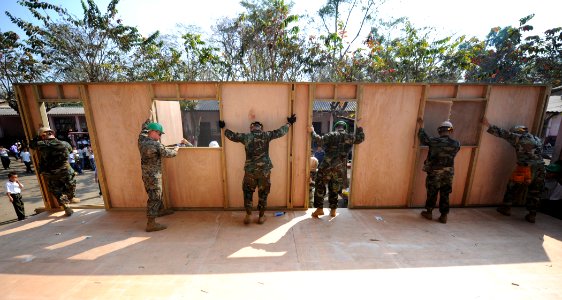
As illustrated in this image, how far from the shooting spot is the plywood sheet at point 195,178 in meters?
4.79

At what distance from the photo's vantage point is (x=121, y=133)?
470cm

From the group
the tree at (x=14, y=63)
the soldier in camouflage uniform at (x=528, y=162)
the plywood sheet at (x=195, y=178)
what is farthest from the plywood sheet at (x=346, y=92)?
the tree at (x=14, y=63)

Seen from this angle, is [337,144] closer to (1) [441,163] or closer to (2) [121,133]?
(1) [441,163]

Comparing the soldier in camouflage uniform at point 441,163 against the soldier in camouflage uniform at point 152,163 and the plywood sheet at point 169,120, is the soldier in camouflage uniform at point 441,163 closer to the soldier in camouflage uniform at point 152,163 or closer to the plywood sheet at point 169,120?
the soldier in camouflage uniform at point 152,163

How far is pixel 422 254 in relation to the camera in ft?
11.6

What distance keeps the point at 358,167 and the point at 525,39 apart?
2010cm

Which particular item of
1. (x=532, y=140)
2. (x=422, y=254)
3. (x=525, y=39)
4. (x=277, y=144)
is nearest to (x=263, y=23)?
(x=277, y=144)

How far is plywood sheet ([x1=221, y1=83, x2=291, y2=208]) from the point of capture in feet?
14.9

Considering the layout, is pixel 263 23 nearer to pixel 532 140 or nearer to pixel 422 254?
pixel 532 140

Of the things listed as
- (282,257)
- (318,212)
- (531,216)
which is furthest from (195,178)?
(531,216)

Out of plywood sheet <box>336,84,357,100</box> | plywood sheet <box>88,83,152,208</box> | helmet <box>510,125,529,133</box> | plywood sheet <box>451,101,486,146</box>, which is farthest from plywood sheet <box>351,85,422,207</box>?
plywood sheet <box>88,83,152,208</box>

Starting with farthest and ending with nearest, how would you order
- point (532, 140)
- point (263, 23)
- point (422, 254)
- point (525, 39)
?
point (525, 39)
point (263, 23)
point (532, 140)
point (422, 254)

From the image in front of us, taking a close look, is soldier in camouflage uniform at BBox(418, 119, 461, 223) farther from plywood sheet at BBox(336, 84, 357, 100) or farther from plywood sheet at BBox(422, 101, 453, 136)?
plywood sheet at BBox(336, 84, 357, 100)

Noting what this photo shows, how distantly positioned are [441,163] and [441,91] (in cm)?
157
